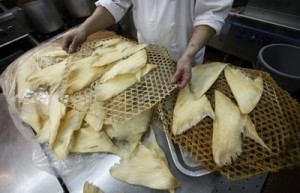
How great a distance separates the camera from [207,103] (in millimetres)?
734

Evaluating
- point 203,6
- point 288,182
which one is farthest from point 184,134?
point 288,182

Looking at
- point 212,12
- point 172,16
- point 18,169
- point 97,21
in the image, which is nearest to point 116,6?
point 97,21

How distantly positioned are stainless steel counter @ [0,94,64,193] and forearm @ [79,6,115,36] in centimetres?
51

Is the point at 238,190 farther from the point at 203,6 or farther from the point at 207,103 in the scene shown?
the point at 203,6

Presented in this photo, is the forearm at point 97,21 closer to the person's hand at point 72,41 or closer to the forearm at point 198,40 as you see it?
the person's hand at point 72,41

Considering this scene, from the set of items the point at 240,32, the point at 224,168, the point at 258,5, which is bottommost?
the point at 240,32

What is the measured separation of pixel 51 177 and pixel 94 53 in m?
0.48

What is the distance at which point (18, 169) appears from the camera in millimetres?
772

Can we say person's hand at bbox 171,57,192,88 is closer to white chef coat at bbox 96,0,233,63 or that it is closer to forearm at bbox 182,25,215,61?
forearm at bbox 182,25,215,61

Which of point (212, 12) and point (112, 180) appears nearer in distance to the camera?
point (112, 180)

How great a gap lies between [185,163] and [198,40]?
0.48 meters

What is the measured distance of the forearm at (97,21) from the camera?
43.0 inches

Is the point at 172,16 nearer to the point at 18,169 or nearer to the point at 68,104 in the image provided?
the point at 68,104


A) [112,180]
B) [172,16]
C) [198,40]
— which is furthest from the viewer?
[172,16]
